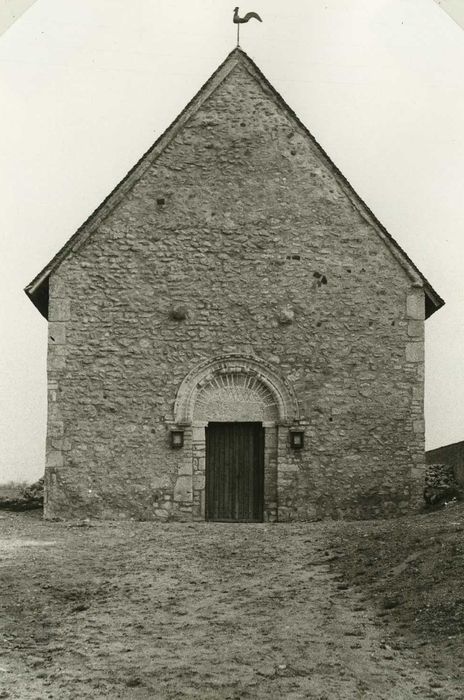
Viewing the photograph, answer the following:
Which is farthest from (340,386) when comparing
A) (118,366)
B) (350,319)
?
(118,366)

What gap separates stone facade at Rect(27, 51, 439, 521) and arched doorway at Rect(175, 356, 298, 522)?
4cm

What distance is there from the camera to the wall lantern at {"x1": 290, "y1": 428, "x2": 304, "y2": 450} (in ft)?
51.5

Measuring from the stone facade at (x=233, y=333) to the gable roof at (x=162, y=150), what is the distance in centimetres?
4

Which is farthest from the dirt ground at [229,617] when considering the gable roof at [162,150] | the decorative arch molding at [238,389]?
the gable roof at [162,150]

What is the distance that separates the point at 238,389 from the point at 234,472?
5.07 ft

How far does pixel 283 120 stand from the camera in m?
16.6

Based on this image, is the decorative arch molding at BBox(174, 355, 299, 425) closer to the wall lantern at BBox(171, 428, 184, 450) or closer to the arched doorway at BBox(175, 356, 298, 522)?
the arched doorway at BBox(175, 356, 298, 522)

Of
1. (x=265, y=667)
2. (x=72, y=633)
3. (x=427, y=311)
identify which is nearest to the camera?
(x=265, y=667)

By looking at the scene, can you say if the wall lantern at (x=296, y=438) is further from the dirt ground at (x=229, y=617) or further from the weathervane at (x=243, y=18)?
the weathervane at (x=243, y=18)

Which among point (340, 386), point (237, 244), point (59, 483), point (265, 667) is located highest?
point (237, 244)

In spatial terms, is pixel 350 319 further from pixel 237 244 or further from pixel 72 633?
pixel 72 633

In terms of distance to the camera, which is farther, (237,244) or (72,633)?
(237,244)

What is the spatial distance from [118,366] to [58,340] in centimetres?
117

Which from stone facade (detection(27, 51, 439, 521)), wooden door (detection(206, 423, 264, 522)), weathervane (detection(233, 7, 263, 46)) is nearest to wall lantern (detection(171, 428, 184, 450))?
stone facade (detection(27, 51, 439, 521))
